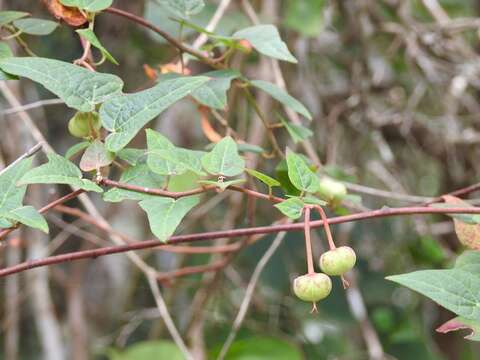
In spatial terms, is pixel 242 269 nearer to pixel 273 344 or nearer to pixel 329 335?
pixel 329 335

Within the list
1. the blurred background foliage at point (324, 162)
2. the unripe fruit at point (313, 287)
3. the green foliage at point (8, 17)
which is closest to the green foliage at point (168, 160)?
the unripe fruit at point (313, 287)

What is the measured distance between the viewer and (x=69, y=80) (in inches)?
21.6

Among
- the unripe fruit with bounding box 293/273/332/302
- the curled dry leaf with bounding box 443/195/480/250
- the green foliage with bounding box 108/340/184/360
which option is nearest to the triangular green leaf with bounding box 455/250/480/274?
the curled dry leaf with bounding box 443/195/480/250

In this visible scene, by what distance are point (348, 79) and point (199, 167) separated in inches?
40.6

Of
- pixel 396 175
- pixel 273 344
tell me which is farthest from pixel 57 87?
pixel 396 175

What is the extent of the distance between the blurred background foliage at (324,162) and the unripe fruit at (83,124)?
597mm

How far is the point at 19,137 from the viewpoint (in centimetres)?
117

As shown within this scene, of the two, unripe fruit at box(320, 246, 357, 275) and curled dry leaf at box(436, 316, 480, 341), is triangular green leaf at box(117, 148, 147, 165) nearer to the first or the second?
unripe fruit at box(320, 246, 357, 275)

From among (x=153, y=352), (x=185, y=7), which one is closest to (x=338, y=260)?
(x=185, y=7)

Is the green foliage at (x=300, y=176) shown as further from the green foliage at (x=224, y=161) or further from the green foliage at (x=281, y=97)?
the green foliage at (x=281, y=97)

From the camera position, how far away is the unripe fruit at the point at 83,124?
58 cm

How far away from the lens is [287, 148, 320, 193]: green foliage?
56 cm

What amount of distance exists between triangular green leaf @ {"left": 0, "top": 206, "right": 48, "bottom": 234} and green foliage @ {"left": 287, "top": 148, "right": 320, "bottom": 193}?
0.67 ft

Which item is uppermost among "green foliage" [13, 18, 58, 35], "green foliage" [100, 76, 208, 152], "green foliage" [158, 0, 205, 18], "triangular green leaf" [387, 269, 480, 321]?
"green foliage" [158, 0, 205, 18]
